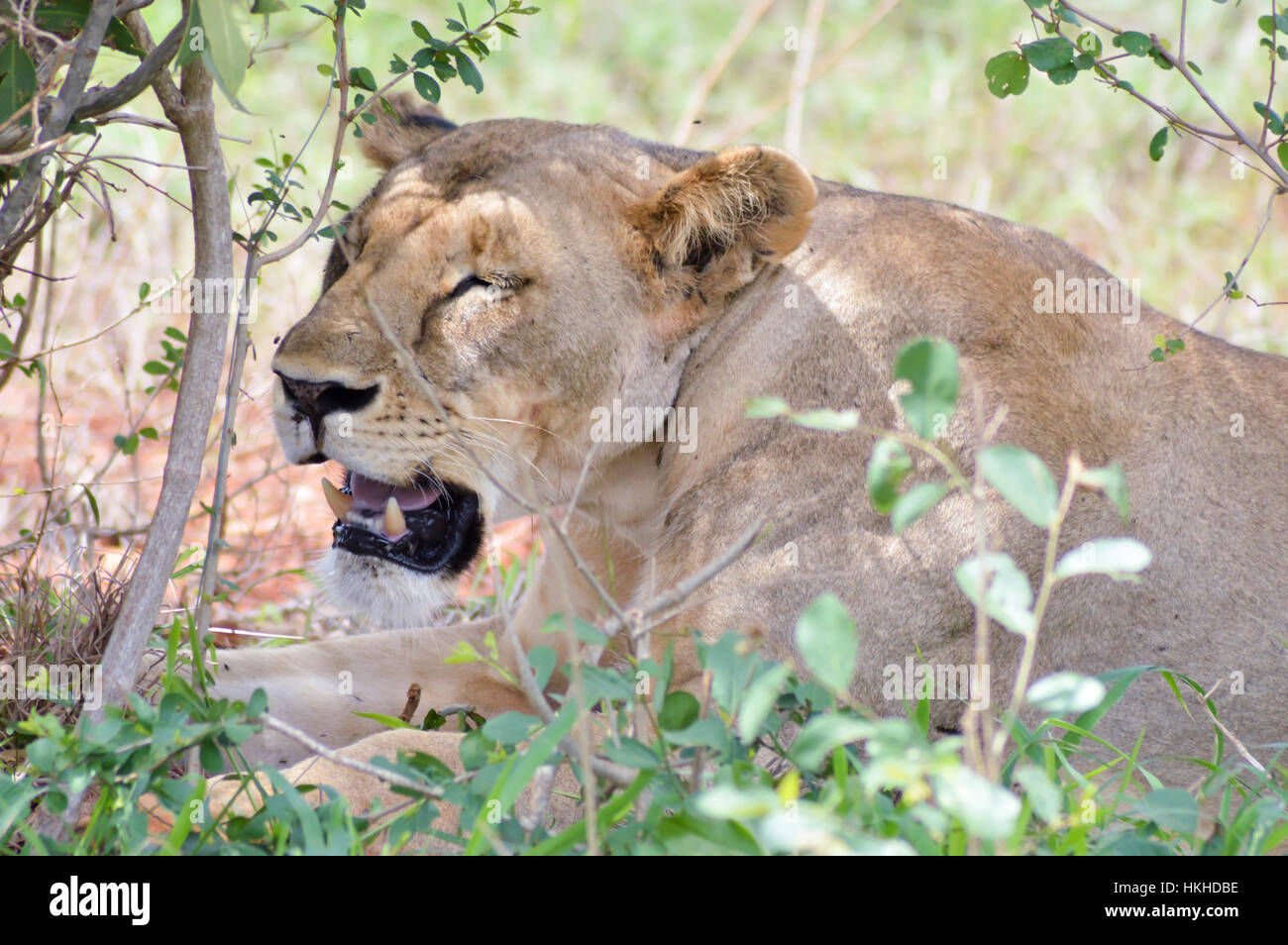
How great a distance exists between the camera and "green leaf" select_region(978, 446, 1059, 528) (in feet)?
4.43

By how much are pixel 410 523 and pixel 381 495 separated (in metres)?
0.09

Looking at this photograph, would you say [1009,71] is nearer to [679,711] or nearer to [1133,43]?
[1133,43]

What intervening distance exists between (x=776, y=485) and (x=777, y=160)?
0.67 m

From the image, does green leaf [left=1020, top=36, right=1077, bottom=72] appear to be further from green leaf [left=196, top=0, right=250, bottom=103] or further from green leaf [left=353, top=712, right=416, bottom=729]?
green leaf [left=353, top=712, right=416, bottom=729]

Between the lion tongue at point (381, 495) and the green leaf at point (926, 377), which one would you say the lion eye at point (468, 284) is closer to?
the lion tongue at point (381, 495)

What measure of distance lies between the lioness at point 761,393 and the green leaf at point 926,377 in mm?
1300

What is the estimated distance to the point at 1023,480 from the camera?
4.49 feet

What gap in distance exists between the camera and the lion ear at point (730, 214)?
2.87 metres

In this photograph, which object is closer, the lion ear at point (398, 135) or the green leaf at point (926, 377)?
the green leaf at point (926, 377)

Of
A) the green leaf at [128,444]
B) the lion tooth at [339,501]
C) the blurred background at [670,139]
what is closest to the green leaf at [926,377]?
the lion tooth at [339,501]

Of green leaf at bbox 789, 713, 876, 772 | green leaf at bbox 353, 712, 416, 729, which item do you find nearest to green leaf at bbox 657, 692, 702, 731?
green leaf at bbox 789, 713, 876, 772

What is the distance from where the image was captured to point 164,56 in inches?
90.2
